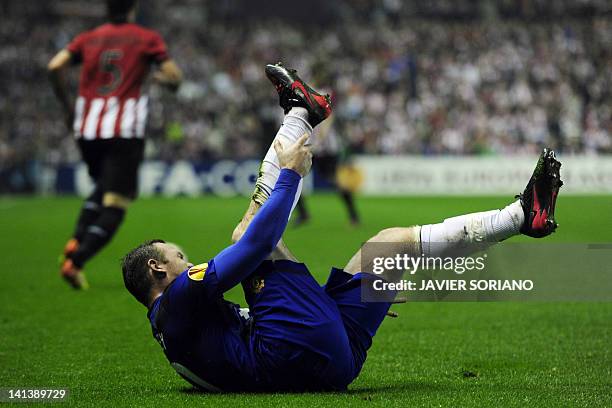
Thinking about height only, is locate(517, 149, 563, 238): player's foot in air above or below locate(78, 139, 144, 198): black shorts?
above

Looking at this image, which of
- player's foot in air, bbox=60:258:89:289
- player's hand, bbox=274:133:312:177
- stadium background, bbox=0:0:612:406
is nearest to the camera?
player's hand, bbox=274:133:312:177

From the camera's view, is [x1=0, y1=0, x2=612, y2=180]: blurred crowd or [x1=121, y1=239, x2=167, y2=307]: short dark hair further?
[x1=0, y1=0, x2=612, y2=180]: blurred crowd

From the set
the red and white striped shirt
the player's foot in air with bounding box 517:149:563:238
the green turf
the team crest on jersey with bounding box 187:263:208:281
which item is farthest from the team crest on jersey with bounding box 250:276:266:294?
the red and white striped shirt

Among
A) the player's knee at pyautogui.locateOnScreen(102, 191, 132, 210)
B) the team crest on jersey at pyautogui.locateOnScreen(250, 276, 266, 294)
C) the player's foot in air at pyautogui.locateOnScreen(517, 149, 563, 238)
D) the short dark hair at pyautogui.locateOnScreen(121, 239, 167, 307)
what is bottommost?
the player's knee at pyautogui.locateOnScreen(102, 191, 132, 210)

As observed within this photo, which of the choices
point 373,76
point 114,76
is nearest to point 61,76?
point 114,76

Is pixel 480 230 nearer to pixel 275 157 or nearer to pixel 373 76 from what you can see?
pixel 275 157

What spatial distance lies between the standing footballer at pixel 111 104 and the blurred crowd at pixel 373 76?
16.7 metres

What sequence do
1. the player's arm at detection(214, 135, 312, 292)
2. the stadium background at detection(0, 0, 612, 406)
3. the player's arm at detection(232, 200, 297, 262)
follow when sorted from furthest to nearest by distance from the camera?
the stadium background at detection(0, 0, 612, 406) → the player's arm at detection(232, 200, 297, 262) → the player's arm at detection(214, 135, 312, 292)

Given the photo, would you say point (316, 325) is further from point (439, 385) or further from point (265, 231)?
point (439, 385)

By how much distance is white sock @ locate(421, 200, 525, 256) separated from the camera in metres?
4.37

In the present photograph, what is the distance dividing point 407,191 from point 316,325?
70.4 feet

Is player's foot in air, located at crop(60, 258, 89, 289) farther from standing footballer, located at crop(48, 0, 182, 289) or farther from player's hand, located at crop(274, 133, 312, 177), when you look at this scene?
player's hand, located at crop(274, 133, 312, 177)

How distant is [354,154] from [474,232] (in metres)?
22.0

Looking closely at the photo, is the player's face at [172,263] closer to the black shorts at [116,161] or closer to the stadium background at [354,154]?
the stadium background at [354,154]
